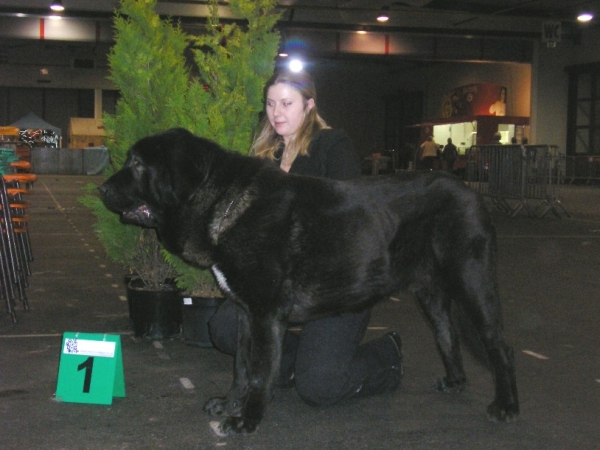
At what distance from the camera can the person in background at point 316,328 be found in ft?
11.6

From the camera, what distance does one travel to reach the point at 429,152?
27.6 meters

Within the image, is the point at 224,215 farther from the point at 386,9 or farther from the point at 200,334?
the point at 386,9

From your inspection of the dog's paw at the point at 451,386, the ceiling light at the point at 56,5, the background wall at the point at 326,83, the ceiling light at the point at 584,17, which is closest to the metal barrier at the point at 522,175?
the ceiling light at the point at 584,17

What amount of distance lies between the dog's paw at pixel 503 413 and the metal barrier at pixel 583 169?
84.2 feet

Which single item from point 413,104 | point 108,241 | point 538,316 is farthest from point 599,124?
point 108,241

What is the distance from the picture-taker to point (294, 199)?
3.22 meters

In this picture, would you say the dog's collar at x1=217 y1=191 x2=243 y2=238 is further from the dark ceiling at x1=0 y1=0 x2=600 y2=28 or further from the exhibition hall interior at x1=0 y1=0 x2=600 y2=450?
the dark ceiling at x1=0 y1=0 x2=600 y2=28

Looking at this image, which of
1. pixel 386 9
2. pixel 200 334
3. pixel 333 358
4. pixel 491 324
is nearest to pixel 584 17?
pixel 386 9

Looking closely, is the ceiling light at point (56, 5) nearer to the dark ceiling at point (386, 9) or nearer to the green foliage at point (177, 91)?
the dark ceiling at point (386, 9)

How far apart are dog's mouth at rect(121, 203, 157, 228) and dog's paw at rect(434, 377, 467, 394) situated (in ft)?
5.65

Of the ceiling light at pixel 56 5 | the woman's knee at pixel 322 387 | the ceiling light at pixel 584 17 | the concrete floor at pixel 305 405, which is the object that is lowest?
the concrete floor at pixel 305 405

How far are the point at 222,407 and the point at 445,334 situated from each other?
119 cm

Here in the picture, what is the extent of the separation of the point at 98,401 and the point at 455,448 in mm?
1695

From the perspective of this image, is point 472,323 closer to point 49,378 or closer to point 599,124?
point 49,378
